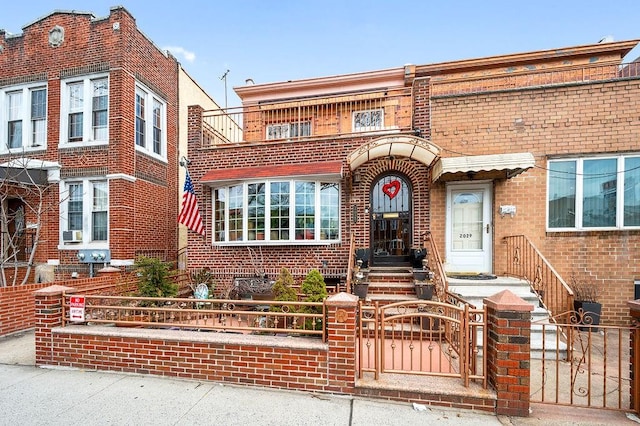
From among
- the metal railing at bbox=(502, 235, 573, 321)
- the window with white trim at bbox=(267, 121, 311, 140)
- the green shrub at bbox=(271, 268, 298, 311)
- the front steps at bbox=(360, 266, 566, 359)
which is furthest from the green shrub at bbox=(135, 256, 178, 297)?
the metal railing at bbox=(502, 235, 573, 321)

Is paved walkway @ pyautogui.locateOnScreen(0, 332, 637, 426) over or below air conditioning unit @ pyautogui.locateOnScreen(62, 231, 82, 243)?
below

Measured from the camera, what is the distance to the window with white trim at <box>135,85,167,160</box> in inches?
385

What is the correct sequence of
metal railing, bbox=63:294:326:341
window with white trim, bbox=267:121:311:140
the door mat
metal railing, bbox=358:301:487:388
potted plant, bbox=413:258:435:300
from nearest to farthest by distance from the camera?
1. metal railing, bbox=358:301:487:388
2. metal railing, bbox=63:294:326:341
3. potted plant, bbox=413:258:435:300
4. the door mat
5. window with white trim, bbox=267:121:311:140

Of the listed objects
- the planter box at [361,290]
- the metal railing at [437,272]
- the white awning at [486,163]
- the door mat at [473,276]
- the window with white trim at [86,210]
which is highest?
the white awning at [486,163]

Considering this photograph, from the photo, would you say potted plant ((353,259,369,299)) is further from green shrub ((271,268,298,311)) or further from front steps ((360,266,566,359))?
green shrub ((271,268,298,311))

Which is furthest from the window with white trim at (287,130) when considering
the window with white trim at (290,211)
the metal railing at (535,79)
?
the metal railing at (535,79)

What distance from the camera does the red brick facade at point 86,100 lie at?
352 inches

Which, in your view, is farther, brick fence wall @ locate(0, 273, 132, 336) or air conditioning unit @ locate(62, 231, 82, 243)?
air conditioning unit @ locate(62, 231, 82, 243)

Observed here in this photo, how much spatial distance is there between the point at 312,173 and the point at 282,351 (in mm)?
4662

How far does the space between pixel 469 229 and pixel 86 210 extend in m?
11.3

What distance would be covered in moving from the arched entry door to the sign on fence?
235 inches

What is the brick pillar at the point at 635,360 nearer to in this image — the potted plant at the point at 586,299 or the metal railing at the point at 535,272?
the metal railing at the point at 535,272

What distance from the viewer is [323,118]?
9703 millimetres

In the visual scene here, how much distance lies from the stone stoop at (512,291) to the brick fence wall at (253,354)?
230cm
